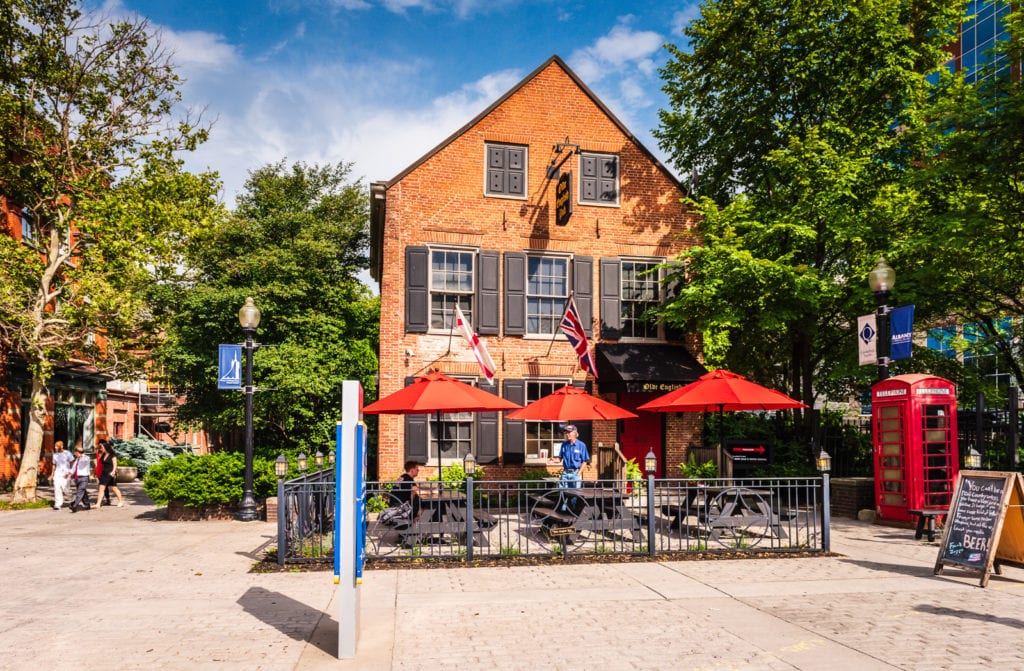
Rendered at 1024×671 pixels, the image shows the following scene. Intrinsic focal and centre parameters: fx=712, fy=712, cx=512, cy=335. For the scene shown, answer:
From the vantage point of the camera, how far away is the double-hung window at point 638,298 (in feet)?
62.7

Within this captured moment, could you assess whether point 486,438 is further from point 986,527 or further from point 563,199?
point 986,527

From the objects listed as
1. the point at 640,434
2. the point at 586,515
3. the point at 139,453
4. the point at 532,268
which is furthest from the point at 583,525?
the point at 139,453

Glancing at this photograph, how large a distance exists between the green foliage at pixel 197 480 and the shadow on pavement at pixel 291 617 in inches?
277

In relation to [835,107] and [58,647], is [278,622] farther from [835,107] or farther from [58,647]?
[835,107]

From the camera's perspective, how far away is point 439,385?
1212 cm

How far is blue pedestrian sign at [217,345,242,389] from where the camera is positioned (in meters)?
14.4

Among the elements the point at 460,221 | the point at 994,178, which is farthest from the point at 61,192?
the point at 994,178

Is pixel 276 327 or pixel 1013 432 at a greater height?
pixel 276 327

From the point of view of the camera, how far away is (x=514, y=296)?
714 inches

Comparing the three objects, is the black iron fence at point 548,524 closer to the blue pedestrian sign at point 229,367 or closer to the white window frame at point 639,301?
the blue pedestrian sign at point 229,367

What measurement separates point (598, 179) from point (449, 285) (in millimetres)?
4900

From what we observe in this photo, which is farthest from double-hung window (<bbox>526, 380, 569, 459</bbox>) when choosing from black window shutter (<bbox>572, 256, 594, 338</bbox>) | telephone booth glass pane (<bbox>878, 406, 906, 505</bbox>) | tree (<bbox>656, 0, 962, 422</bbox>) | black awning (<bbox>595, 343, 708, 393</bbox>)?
telephone booth glass pane (<bbox>878, 406, 906, 505</bbox>)

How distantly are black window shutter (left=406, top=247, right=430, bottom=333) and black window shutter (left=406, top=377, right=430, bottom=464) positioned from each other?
→ 7.13 feet

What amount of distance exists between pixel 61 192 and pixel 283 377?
26.4 ft
